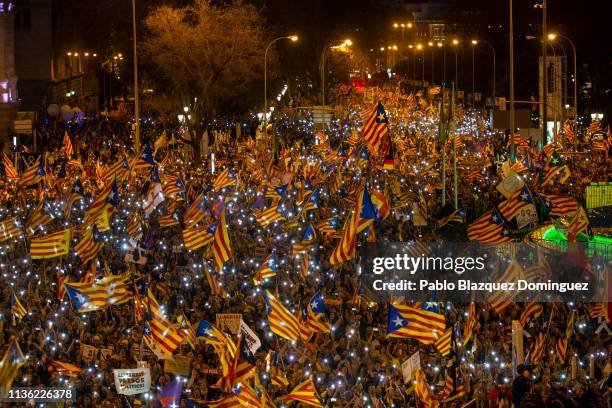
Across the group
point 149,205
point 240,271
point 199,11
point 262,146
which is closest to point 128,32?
point 199,11

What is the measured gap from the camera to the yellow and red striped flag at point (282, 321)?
16.2m

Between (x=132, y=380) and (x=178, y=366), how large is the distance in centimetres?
93

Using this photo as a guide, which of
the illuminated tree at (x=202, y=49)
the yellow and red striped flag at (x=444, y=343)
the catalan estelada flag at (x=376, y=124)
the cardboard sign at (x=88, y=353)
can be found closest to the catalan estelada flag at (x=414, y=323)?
the yellow and red striped flag at (x=444, y=343)

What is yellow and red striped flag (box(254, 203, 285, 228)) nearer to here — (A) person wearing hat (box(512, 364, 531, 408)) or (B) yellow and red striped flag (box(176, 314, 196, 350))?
(B) yellow and red striped flag (box(176, 314, 196, 350))

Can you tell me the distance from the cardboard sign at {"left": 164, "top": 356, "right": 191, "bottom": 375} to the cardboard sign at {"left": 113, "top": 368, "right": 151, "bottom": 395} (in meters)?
0.71

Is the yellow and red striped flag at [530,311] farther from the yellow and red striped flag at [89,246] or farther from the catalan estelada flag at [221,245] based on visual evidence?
the yellow and red striped flag at [89,246]

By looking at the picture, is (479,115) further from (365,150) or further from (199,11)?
(365,150)

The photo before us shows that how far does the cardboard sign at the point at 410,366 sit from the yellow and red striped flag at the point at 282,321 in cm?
166

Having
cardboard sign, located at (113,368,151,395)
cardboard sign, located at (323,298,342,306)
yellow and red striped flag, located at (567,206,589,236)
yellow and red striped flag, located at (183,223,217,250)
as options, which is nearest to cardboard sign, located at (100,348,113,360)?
cardboard sign, located at (113,368,151,395)

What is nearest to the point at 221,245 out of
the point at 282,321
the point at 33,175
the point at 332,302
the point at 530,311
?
the point at 332,302

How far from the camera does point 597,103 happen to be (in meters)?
66.4

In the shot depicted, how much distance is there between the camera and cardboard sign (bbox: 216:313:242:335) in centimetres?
1642

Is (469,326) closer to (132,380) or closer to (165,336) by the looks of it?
(165,336)

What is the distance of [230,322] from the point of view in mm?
16547
